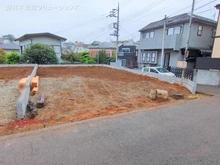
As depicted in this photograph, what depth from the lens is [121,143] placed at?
2836mm

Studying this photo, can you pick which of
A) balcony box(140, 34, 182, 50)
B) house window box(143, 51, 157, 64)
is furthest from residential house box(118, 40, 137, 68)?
balcony box(140, 34, 182, 50)

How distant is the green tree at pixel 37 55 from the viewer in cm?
1515

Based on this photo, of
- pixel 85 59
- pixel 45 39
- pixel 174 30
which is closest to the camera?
pixel 174 30

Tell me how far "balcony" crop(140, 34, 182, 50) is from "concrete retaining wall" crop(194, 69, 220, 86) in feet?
16.8

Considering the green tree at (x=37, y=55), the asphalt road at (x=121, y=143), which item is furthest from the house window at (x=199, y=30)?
the green tree at (x=37, y=55)

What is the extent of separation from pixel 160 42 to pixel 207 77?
25.2 ft

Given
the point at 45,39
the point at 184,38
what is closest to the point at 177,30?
the point at 184,38

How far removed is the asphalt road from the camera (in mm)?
2385

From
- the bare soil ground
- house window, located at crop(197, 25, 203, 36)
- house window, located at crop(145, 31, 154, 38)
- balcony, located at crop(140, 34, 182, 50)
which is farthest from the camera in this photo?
house window, located at crop(145, 31, 154, 38)

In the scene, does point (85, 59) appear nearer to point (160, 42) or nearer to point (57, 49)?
point (57, 49)

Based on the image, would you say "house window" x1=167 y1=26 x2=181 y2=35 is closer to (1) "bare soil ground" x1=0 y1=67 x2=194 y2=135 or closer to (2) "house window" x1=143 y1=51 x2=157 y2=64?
(2) "house window" x1=143 y1=51 x2=157 y2=64

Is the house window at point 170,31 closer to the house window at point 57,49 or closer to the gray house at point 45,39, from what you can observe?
the gray house at point 45,39

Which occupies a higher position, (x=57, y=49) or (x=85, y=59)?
(x=57, y=49)

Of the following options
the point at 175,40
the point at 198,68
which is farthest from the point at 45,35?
the point at 198,68
